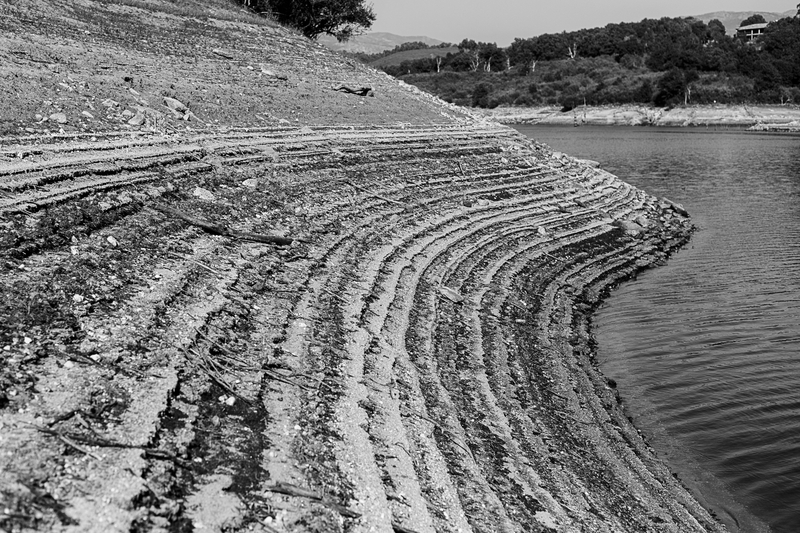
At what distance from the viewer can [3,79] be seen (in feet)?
45.9

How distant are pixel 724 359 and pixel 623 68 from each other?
118 meters

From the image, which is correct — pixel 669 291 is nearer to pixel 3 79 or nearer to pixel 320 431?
pixel 320 431

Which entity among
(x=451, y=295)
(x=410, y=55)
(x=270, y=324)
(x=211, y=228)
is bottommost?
(x=451, y=295)

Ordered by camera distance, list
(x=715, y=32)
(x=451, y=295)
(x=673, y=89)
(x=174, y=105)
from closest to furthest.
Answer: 1. (x=451, y=295)
2. (x=174, y=105)
3. (x=673, y=89)
4. (x=715, y=32)

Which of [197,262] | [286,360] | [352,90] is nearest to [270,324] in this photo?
[286,360]

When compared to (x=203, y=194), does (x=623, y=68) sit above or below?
above

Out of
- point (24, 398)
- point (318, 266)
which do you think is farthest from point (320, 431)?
point (318, 266)

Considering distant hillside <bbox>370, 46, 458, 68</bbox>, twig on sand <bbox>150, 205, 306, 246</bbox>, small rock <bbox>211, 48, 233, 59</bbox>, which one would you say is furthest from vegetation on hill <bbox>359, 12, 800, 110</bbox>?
twig on sand <bbox>150, 205, 306, 246</bbox>

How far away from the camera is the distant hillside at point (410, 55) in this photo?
162750 millimetres

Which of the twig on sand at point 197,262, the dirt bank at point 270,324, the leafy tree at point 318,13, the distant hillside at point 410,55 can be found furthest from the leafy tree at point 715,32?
the twig on sand at point 197,262

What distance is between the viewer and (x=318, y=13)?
33.8 metres

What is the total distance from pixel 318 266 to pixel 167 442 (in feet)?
19.1

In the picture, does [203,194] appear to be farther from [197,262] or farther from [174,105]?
[174,105]

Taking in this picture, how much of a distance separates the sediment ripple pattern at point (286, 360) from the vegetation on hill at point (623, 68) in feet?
310
